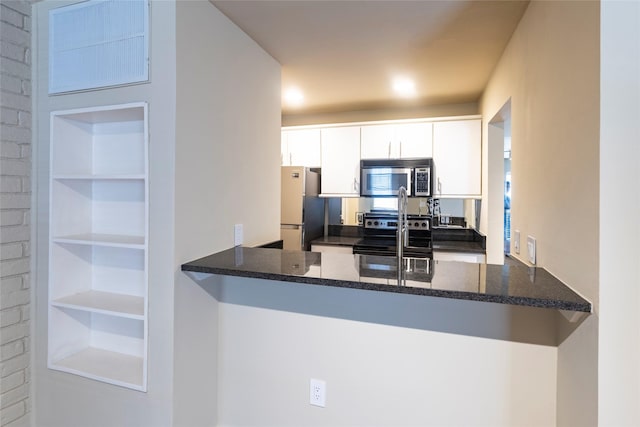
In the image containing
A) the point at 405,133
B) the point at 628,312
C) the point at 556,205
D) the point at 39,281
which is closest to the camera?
the point at 628,312

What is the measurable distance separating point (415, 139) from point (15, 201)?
3.12 metres

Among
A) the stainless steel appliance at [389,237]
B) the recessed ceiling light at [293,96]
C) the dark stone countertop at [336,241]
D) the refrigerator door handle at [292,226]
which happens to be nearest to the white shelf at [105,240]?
the refrigerator door handle at [292,226]

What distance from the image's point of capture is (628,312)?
3.16 ft

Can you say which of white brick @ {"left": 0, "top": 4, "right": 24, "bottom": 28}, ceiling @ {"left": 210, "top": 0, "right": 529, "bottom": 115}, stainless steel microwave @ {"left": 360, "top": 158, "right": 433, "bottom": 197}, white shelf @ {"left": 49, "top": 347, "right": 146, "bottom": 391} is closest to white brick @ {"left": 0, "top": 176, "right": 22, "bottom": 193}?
white brick @ {"left": 0, "top": 4, "right": 24, "bottom": 28}

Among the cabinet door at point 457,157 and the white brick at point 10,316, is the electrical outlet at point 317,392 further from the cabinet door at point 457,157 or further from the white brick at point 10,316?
the cabinet door at point 457,157

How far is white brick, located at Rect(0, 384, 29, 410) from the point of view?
168 cm

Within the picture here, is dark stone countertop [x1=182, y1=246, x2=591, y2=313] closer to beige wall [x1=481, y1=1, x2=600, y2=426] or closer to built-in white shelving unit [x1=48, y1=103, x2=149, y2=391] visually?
beige wall [x1=481, y1=1, x2=600, y2=426]

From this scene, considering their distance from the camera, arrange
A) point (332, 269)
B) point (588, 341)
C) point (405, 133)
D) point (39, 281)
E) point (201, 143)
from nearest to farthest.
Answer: point (588, 341)
point (332, 269)
point (201, 143)
point (39, 281)
point (405, 133)

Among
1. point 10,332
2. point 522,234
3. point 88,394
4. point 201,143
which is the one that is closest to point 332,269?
point 201,143

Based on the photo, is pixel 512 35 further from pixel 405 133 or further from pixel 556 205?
pixel 405 133

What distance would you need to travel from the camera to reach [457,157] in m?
3.27

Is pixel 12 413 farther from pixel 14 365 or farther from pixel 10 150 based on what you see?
pixel 10 150

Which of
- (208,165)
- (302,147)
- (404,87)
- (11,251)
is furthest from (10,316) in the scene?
(404,87)

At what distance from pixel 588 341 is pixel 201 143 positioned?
5.78 ft
